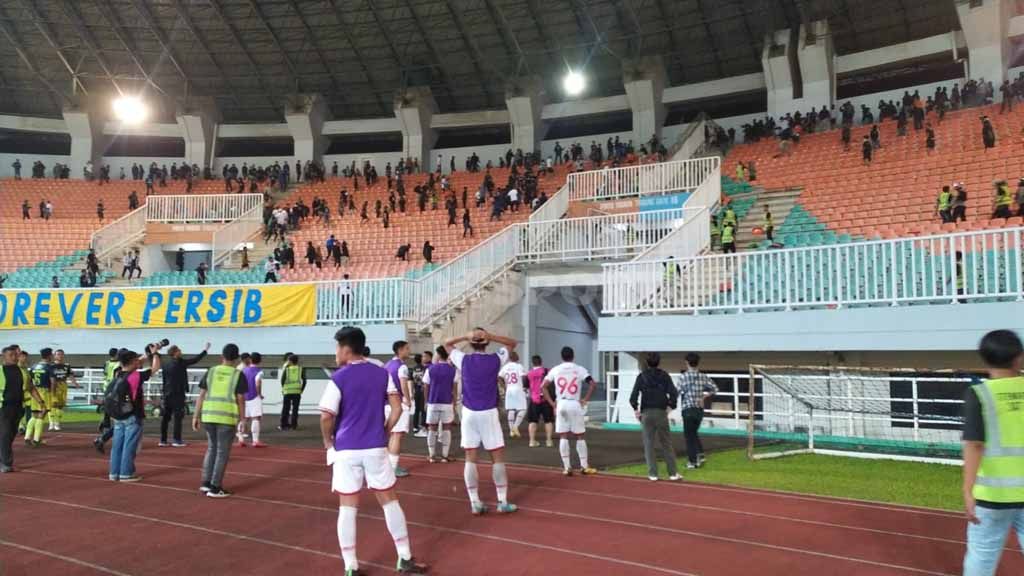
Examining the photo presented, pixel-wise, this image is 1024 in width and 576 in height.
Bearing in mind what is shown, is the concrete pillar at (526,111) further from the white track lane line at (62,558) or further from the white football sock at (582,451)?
the white track lane line at (62,558)

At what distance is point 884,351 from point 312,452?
10.0 metres

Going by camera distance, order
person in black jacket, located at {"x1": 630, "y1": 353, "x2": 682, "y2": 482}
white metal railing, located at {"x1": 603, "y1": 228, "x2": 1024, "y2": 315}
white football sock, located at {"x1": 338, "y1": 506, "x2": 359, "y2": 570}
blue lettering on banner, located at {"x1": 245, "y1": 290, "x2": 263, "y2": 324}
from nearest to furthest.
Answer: white football sock, located at {"x1": 338, "y1": 506, "x2": 359, "y2": 570}
person in black jacket, located at {"x1": 630, "y1": 353, "x2": 682, "y2": 482}
white metal railing, located at {"x1": 603, "y1": 228, "x2": 1024, "y2": 315}
blue lettering on banner, located at {"x1": 245, "y1": 290, "x2": 263, "y2": 324}

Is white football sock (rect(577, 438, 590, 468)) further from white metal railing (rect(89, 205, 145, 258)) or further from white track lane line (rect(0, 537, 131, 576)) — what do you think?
white metal railing (rect(89, 205, 145, 258))

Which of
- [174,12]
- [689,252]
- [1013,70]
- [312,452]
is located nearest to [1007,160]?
[689,252]

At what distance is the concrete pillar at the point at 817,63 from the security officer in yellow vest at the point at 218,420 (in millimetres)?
30732

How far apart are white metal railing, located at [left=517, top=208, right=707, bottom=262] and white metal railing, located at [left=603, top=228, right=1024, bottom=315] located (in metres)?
4.13

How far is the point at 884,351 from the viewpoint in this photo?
13.5 meters

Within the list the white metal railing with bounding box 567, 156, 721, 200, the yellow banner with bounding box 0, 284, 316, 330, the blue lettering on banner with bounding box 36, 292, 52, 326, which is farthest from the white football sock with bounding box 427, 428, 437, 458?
the blue lettering on banner with bounding box 36, 292, 52, 326

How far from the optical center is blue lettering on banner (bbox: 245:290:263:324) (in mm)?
20891

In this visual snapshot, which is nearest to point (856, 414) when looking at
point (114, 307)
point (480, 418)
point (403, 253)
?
point (480, 418)

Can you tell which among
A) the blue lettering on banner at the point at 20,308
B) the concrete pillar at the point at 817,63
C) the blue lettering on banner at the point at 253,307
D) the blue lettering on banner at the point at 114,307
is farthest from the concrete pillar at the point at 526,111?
the blue lettering on banner at the point at 20,308

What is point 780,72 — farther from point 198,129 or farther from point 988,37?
point 198,129

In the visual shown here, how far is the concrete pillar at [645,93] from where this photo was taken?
36.9 m

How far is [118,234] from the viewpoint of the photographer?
31.4 m
